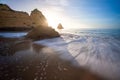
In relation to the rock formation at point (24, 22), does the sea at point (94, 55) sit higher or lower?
lower

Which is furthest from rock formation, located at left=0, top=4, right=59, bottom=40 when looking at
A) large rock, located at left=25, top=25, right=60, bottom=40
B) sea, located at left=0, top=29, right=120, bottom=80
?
sea, located at left=0, top=29, right=120, bottom=80

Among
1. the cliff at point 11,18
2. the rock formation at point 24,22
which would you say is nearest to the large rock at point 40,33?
the rock formation at point 24,22

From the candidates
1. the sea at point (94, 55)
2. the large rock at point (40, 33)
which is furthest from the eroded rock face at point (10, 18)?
the sea at point (94, 55)

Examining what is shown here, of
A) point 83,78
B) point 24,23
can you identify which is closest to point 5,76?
point 83,78

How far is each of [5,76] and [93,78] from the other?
503 cm

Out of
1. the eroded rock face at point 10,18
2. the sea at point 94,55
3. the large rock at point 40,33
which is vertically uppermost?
the eroded rock face at point 10,18

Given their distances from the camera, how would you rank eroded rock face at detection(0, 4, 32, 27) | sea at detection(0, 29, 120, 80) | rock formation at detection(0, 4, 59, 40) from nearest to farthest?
1. sea at detection(0, 29, 120, 80)
2. rock formation at detection(0, 4, 59, 40)
3. eroded rock face at detection(0, 4, 32, 27)

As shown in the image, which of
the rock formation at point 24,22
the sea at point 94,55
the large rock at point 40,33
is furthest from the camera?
the rock formation at point 24,22

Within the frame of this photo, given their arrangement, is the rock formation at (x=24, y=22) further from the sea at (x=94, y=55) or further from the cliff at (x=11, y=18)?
the sea at (x=94, y=55)

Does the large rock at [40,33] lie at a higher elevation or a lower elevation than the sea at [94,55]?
higher

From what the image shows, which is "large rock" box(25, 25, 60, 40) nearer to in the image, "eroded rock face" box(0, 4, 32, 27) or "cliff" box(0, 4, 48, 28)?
"cliff" box(0, 4, 48, 28)

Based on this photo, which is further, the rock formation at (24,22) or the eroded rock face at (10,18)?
the eroded rock face at (10,18)

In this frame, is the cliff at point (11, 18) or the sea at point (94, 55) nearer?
the sea at point (94, 55)

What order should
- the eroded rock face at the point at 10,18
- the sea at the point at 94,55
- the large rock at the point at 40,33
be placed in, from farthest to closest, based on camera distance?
the eroded rock face at the point at 10,18, the large rock at the point at 40,33, the sea at the point at 94,55
